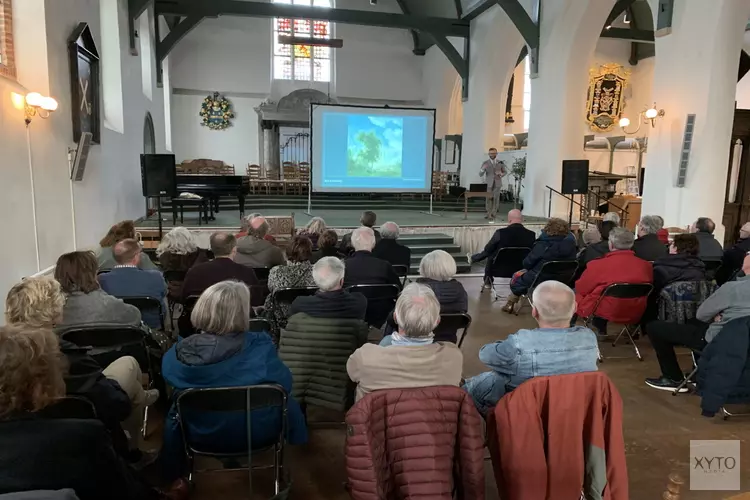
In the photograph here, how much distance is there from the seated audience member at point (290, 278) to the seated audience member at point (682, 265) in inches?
102

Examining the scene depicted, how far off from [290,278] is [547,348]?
192 cm

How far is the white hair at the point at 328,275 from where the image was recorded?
9.29 feet

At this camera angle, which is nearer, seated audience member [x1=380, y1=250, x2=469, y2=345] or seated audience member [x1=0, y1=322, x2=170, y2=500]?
seated audience member [x1=0, y1=322, x2=170, y2=500]

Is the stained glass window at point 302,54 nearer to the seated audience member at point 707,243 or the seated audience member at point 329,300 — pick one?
the seated audience member at point 707,243

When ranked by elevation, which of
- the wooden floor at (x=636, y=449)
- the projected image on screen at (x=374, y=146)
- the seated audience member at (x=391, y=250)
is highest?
the projected image on screen at (x=374, y=146)

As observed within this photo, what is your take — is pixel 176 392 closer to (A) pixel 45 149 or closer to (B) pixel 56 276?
(B) pixel 56 276

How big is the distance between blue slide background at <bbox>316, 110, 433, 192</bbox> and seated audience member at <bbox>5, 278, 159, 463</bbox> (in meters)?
7.27

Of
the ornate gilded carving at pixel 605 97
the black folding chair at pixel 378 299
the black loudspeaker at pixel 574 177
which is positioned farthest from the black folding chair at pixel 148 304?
the ornate gilded carving at pixel 605 97

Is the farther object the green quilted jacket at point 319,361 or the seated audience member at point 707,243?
the seated audience member at point 707,243

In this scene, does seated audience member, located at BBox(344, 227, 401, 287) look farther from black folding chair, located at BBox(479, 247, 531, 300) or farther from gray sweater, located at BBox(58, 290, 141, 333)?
black folding chair, located at BBox(479, 247, 531, 300)

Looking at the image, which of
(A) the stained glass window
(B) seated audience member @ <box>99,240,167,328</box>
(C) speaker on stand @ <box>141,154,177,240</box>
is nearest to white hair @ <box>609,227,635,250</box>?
(B) seated audience member @ <box>99,240,167,328</box>

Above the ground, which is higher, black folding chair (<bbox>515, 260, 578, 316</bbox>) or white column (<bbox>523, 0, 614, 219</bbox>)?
white column (<bbox>523, 0, 614, 219</bbox>)

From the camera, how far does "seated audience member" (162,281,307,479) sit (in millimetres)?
2006

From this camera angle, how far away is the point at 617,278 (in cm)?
404
